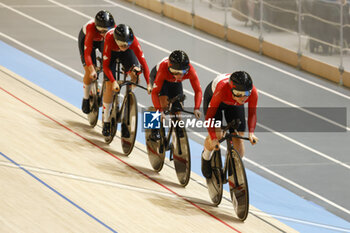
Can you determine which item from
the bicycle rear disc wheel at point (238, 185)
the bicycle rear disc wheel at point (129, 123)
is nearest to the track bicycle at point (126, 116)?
the bicycle rear disc wheel at point (129, 123)

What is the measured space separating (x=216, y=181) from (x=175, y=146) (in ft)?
2.03

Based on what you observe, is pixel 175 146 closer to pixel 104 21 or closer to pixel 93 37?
pixel 104 21

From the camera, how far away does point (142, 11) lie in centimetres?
1563

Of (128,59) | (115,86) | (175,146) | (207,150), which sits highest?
(128,59)

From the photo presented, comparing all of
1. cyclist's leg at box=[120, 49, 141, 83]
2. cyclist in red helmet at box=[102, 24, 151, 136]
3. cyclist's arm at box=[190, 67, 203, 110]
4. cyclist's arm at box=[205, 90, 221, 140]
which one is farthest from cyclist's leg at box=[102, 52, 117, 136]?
cyclist's arm at box=[205, 90, 221, 140]

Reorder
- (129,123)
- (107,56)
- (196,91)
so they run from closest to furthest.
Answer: (196,91) < (107,56) < (129,123)

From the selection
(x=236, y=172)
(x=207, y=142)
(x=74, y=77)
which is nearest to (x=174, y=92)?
(x=207, y=142)

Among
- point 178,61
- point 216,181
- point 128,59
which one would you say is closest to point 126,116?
point 128,59

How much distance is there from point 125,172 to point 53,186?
936 mm

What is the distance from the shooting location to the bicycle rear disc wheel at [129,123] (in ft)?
24.4

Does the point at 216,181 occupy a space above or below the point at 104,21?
below

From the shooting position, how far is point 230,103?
20.2 feet

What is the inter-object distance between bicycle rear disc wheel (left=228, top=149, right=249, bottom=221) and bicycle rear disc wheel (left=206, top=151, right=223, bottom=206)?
19cm

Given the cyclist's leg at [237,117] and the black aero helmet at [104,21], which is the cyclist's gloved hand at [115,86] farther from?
the cyclist's leg at [237,117]
